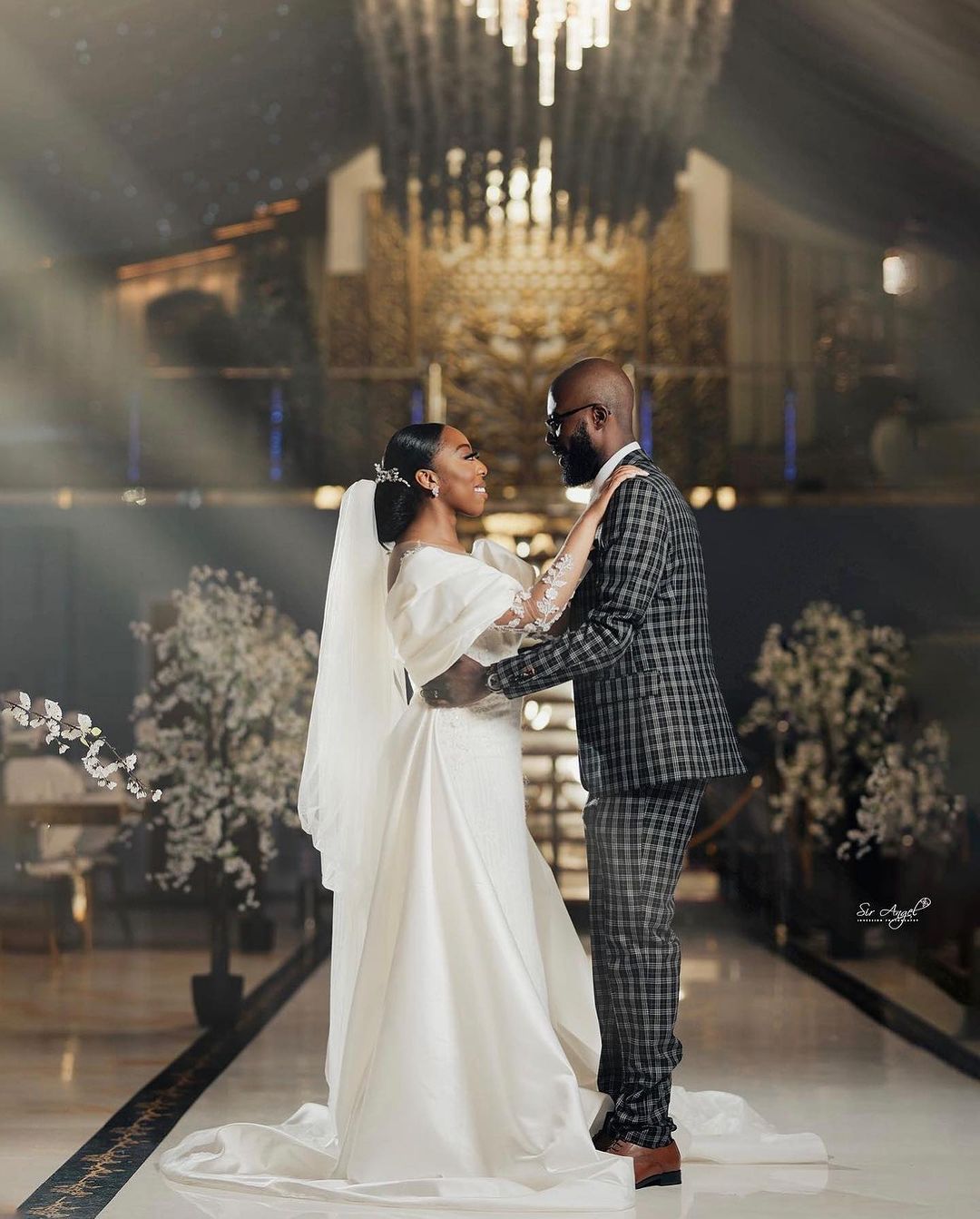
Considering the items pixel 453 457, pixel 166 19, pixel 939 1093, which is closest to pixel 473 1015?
pixel 453 457

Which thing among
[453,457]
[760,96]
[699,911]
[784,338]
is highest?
[760,96]

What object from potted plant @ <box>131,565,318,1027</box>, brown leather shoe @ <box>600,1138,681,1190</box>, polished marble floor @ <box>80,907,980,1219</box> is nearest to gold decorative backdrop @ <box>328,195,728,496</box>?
potted plant @ <box>131,565,318,1027</box>

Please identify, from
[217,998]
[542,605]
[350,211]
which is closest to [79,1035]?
[217,998]

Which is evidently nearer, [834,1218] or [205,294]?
[834,1218]

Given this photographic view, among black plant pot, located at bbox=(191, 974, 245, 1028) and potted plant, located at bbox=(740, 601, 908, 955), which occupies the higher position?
potted plant, located at bbox=(740, 601, 908, 955)

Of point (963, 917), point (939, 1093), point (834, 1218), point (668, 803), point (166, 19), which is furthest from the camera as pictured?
point (166, 19)

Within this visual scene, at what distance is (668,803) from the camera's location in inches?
144

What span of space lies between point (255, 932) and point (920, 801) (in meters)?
3.17

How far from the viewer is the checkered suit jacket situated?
11.6 ft

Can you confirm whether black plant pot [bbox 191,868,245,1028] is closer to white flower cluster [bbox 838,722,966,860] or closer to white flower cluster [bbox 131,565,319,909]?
white flower cluster [bbox 131,565,319,909]

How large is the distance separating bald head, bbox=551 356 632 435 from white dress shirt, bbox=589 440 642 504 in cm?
5

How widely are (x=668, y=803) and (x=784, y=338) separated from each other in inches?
404

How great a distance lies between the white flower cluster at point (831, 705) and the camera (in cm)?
791

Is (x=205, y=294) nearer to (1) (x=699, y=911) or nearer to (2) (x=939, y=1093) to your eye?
(1) (x=699, y=911)
